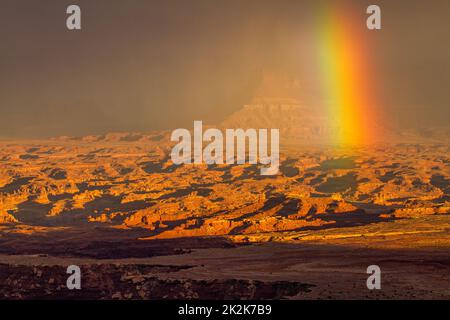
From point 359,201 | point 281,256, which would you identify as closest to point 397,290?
point 281,256

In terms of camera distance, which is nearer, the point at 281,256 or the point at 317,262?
the point at 317,262

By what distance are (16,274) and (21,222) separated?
2517 inches

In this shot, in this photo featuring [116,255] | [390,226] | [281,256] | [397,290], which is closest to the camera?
[397,290]

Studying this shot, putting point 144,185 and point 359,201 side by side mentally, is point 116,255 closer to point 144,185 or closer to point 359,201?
point 359,201

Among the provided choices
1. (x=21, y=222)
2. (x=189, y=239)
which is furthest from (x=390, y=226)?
(x=21, y=222)

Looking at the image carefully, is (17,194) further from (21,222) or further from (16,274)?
(16,274)

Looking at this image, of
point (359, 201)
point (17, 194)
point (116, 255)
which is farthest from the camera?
point (17, 194)
